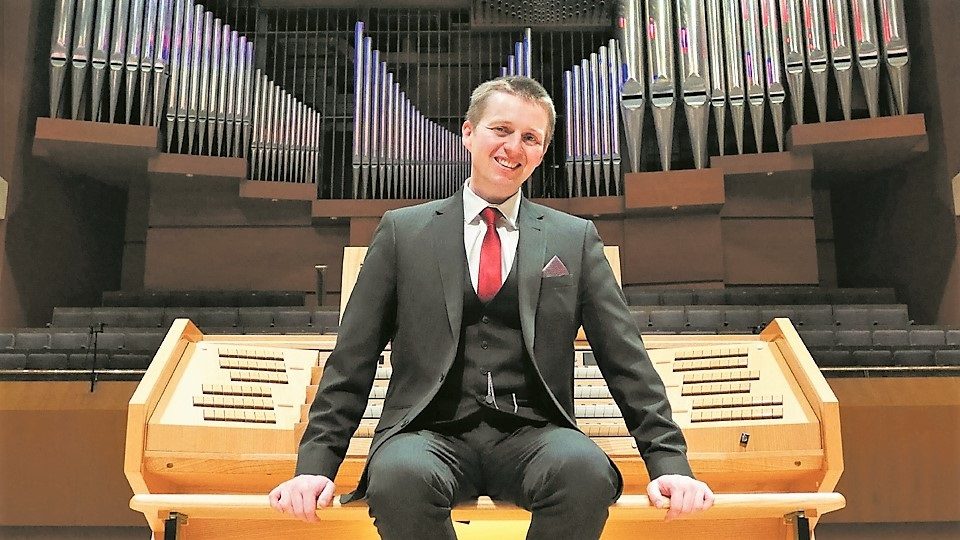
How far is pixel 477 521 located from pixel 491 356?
0.68 meters

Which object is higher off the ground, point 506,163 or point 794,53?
point 794,53

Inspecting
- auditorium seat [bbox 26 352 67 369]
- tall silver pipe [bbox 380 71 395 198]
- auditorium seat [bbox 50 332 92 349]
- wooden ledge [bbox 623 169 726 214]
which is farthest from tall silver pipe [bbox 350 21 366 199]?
auditorium seat [bbox 26 352 67 369]

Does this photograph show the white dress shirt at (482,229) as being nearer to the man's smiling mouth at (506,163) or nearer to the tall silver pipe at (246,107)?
the man's smiling mouth at (506,163)

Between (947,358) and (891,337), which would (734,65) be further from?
(947,358)

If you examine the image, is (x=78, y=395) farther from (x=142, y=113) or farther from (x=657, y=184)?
(x=657, y=184)

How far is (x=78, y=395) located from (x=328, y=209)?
2.05 m

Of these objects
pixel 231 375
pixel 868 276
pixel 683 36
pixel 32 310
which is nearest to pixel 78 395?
pixel 231 375

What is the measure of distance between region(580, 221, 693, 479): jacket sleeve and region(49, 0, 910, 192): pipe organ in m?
3.38

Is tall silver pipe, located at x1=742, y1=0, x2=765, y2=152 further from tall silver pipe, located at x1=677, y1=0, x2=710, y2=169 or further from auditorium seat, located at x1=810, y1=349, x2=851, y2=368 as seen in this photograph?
auditorium seat, located at x1=810, y1=349, x2=851, y2=368

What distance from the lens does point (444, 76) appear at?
17.4 ft

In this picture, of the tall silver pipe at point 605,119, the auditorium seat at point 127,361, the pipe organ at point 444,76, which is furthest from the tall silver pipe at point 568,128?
the auditorium seat at point 127,361

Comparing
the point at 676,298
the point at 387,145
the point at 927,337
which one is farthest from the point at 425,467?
the point at 387,145

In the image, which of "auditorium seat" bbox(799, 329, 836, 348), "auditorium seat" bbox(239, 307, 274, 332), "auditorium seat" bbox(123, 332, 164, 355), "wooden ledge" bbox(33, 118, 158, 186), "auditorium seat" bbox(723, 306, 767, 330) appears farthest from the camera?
"wooden ledge" bbox(33, 118, 158, 186)

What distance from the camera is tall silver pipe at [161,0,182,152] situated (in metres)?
4.67
